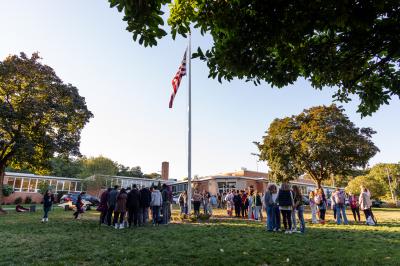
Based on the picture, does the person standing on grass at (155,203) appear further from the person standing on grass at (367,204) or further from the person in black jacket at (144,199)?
the person standing on grass at (367,204)

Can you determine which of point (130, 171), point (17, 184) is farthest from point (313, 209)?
point (130, 171)

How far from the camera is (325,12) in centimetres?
442

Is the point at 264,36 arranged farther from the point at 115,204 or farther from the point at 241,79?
the point at 115,204

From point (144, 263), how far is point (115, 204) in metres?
6.74

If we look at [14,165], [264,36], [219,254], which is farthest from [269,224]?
[14,165]

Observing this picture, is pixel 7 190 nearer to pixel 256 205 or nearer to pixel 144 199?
pixel 144 199

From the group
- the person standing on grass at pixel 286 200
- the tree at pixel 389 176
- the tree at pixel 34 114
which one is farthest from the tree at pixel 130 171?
the person standing on grass at pixel 286 200

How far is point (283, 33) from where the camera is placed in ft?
15.4

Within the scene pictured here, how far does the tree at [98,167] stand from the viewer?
1919 inches

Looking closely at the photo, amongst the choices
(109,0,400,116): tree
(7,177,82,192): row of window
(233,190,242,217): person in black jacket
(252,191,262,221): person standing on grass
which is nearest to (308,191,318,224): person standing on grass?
(252,191,262,221): person standing on grass

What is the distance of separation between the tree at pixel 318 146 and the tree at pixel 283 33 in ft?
70.9

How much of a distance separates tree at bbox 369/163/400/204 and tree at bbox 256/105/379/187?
34.9 m

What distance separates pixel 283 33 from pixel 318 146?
77.9 ft

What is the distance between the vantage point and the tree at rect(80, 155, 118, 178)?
48.8 meters
